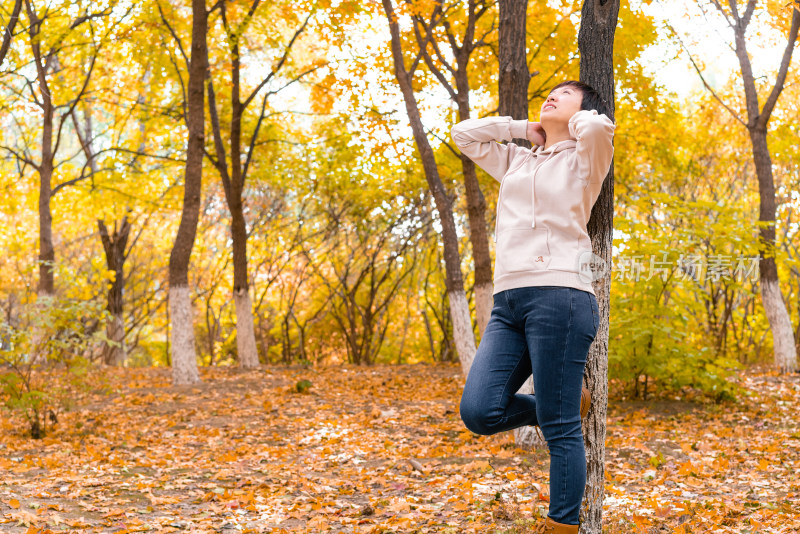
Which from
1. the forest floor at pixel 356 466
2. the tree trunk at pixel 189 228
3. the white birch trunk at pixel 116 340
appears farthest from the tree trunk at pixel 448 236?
the white birch trunk at pixel 116 340

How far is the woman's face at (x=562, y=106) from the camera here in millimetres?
2693

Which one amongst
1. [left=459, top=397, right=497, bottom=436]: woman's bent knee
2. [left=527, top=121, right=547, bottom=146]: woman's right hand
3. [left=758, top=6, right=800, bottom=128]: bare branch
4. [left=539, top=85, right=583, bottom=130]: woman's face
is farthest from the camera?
[left=758, top=6, right=800, bottom=128]: bare branch

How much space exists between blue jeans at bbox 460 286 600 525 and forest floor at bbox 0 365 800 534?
1002 millimetres

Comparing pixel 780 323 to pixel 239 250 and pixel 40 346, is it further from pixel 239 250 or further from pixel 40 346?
pixel 40 346

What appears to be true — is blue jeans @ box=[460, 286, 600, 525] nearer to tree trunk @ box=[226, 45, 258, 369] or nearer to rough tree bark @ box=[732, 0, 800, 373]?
tree trunk @ box=[226, 45, 258, 369]

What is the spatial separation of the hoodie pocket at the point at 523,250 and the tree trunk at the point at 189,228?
7380mm

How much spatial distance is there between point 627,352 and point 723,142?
27.4ft

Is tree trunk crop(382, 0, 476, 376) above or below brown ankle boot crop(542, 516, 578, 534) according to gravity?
above

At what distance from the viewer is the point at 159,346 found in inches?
A: 728

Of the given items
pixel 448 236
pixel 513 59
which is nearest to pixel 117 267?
pixel 448 236

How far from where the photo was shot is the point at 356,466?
5.55m

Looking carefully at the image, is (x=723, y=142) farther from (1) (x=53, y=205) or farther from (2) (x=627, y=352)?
(1) (x=53, y=205)

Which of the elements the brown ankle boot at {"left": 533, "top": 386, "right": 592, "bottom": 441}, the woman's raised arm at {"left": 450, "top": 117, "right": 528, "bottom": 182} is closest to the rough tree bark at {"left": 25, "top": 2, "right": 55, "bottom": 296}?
the woman's raised arm at {"left": 450, "top": 117, "right": 528, "bottom": 182}

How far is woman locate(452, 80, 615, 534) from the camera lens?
8.10 feet
